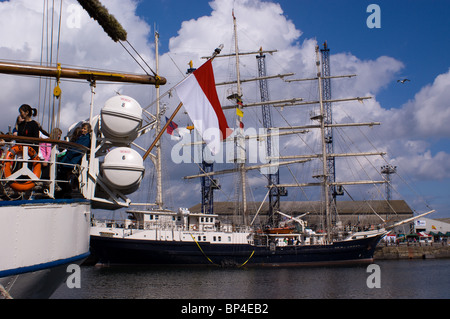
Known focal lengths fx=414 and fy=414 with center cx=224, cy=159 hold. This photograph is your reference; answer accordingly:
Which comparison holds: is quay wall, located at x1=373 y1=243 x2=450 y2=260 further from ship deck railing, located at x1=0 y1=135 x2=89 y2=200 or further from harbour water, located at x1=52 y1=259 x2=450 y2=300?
ship deck railing, located at x1=0 y1=135 x2=89 y2=200

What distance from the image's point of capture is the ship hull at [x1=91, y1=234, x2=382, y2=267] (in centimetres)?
4497

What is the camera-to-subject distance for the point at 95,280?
3316 centimetres

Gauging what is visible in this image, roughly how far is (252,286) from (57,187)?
2344 cm

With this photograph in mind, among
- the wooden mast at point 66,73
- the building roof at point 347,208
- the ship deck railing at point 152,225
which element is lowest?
the ship deck railing at point 152,225

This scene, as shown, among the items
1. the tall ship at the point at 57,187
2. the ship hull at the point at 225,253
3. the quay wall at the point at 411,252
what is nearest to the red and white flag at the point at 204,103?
the tall ship at the point at 57,187

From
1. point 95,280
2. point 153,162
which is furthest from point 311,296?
point 153,162

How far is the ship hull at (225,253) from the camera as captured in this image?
148 feet

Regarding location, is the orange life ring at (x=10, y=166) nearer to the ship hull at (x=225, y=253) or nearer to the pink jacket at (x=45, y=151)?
the pink jacket at (x=45, y=151)

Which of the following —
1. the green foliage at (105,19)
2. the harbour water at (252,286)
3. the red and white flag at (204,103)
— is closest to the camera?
the green foliage at (105,19)

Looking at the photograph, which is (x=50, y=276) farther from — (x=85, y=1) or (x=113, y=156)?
(x=85, y=1)

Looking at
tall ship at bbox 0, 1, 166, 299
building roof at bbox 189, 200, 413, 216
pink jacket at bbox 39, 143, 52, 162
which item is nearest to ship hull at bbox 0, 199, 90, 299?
tall ship at bbox 0, 1, 166, 299

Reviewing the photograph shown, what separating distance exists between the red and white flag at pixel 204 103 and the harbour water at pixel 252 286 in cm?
1227

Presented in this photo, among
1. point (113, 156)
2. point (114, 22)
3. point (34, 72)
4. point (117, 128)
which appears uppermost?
point (114, 22)

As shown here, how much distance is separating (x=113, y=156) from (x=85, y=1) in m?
4.65
